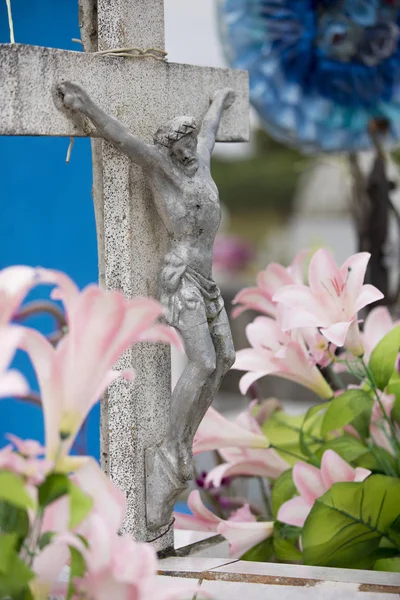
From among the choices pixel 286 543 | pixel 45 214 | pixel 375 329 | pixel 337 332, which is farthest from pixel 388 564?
pixel 45 214

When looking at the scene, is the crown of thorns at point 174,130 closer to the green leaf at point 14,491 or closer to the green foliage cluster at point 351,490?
the green foliage cluster at point 351,490

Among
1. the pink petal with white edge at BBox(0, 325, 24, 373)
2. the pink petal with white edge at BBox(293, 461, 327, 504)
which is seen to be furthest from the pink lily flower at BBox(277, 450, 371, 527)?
the pink petal with white edge at BBox(0, 325, 24, 373)

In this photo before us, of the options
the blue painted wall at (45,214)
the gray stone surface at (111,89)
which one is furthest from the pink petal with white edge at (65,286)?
the blue painted wall at (45,214)

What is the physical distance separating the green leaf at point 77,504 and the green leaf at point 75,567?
1.2 inches

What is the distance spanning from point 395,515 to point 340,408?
0.64 ft

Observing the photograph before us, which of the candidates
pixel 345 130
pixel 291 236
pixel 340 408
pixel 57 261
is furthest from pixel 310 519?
pixel 291 236

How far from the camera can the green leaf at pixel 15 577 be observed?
773 millimetres

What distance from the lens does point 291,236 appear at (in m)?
13.1

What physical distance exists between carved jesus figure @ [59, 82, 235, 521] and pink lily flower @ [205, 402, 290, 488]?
16cm

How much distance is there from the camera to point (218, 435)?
169cm

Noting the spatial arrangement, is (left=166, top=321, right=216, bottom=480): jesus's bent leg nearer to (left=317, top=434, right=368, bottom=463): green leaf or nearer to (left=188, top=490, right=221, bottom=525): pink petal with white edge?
(left=188, top=490, right=221, bottom=525): pink petal with white edge

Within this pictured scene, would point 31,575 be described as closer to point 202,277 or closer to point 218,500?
point 202,277

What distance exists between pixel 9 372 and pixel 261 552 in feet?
3.40

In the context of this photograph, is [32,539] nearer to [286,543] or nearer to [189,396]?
[189,396]
